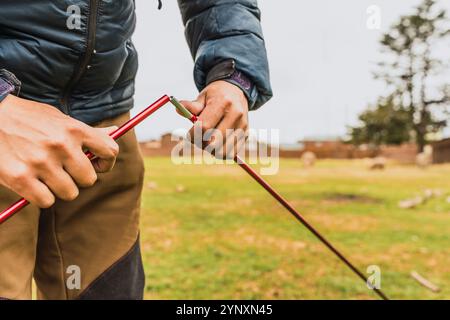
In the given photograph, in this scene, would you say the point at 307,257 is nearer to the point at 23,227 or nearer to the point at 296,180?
the point at 23,227

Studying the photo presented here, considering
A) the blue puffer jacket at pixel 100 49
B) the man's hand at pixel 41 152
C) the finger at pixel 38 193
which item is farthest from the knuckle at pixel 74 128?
the blue puffer jacket at pixel 100 49

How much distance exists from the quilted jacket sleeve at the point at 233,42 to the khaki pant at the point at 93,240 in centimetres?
31

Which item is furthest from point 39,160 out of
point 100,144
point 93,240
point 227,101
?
point 93,240

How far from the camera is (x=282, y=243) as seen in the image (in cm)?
512

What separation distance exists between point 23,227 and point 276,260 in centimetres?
340

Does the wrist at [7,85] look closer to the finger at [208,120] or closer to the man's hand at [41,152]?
the man's hand at [41,152]

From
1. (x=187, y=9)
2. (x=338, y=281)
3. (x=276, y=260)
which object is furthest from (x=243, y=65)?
(x=276, y=260)

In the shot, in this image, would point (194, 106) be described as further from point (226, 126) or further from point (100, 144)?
point (100, 144)

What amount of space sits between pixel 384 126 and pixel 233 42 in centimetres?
2521

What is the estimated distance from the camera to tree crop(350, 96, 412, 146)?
82.6 feet

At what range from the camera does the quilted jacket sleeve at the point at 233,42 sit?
1425 mm

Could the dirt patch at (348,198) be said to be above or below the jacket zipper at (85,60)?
below

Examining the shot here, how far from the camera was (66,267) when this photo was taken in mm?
1486
